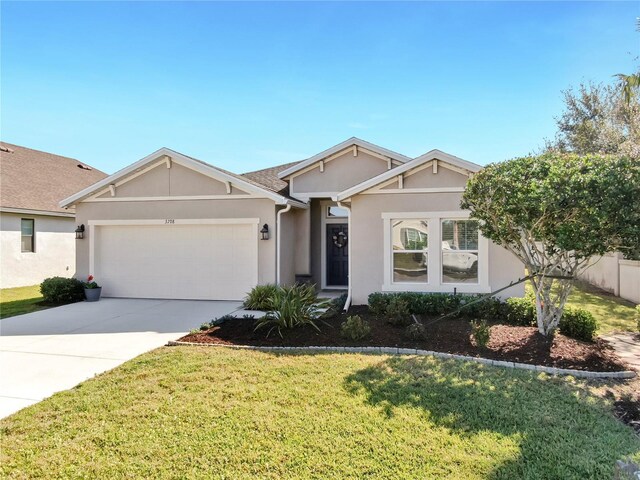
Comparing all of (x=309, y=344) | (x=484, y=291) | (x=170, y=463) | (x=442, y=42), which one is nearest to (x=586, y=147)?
(x=442, y=42)

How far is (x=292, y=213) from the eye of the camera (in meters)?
12.7

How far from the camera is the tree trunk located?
22.0ft

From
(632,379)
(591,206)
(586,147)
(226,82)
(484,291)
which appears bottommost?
(632,379)

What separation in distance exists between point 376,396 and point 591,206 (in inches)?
188

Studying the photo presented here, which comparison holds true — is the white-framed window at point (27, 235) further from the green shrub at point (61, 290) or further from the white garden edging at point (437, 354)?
the white garden edging at point (437, 354)

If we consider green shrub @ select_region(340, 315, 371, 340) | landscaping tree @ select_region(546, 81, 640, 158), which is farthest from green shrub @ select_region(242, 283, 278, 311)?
landscaping tree @ select_region(546, 81, 640, 158)

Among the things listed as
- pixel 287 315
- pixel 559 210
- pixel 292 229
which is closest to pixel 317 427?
pixel 287 315

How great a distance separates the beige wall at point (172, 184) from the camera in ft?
37.4

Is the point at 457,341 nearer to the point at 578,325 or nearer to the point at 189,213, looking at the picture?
the point at 578,325

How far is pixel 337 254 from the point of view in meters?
13.8

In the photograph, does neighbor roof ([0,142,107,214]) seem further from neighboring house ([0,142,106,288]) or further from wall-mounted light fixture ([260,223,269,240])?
wall-mounted light fixture ([260,223,269,240])

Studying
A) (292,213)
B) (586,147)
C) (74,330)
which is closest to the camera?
(74,330)

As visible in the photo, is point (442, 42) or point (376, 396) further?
point (442, 42)

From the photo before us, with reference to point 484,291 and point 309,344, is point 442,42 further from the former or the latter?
point 309,344
